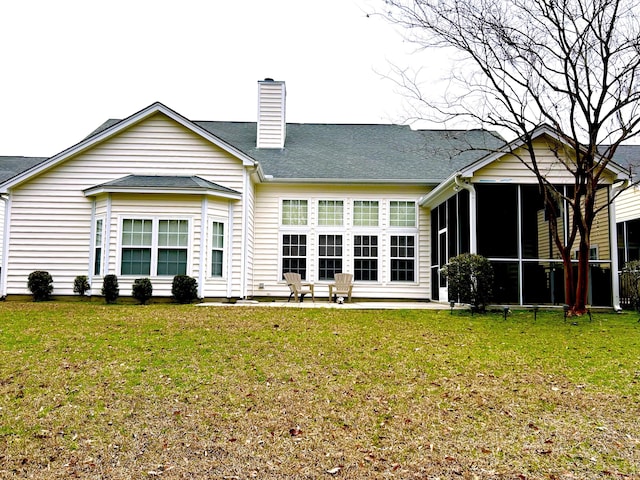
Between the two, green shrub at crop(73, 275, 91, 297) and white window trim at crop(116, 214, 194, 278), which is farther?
green shrub at crop(73, 275, 91, 297)

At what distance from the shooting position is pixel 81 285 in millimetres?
14023

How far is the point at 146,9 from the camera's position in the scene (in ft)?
40.4

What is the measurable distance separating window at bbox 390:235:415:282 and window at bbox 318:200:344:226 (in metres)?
1.74

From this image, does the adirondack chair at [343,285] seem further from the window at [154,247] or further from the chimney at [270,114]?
the chimney at [270,114]

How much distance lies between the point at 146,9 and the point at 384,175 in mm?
7914

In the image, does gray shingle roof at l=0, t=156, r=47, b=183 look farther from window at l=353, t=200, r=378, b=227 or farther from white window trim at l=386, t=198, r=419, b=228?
white window trim at l=386, t=198, r=419, b=228

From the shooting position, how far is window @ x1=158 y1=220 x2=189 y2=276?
45.4 ft

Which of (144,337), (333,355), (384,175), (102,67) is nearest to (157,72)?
(102,67)

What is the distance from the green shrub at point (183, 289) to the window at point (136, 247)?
955 millimetres

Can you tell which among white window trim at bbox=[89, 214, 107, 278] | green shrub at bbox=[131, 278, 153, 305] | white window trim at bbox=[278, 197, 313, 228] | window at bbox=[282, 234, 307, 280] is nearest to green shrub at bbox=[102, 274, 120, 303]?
green shrub at bbox=[131, 278, 153, 305]

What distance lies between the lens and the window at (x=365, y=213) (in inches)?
649

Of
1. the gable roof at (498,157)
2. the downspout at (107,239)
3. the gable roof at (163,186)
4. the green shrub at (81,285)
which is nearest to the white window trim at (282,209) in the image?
the gable roof at (163,186)

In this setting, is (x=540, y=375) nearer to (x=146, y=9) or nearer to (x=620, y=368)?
(x=620, y=368)

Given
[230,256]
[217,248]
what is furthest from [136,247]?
[230,256]
